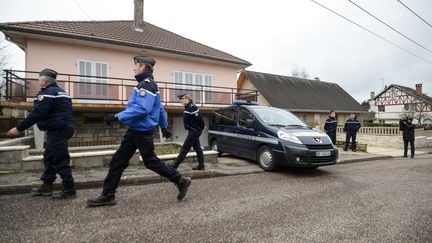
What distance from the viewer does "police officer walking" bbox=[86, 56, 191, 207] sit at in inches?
120

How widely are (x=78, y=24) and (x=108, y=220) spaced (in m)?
12.3

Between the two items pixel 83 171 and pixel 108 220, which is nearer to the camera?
pixel 108 220

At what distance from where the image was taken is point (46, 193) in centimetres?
357

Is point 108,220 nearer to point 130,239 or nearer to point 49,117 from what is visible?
point 130,239

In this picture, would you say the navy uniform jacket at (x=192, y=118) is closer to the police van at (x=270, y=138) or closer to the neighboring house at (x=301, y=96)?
the police van at (x=270, y=138)

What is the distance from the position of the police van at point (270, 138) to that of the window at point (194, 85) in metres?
4.18

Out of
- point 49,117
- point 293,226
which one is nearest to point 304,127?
point 293,226

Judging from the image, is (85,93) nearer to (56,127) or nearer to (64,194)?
(56,127)

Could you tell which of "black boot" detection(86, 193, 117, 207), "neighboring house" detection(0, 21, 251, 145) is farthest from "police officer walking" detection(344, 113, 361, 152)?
"black boot" detection(86, 193, 117, 207)

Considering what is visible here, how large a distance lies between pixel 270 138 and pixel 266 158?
21.6 inches

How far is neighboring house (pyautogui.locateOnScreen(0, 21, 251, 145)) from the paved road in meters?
6.53

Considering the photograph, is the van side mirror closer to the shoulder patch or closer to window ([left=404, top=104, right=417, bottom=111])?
the shoulder patch

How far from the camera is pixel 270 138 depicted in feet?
19.0

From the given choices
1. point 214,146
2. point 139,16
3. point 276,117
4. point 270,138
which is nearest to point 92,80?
point 139,16
